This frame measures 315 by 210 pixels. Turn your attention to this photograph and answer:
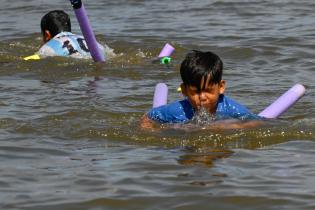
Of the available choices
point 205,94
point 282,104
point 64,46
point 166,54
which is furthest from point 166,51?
point 205,94

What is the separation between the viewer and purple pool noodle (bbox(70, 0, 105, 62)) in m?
9.43

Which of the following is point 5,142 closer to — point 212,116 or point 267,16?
point 212,116

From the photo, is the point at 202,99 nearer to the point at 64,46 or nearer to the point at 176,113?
the point at 176,113

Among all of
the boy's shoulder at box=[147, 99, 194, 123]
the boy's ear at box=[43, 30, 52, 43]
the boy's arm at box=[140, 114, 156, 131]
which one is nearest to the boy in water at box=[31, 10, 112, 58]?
the boy's ear at box=[43, 30, 52, 43]

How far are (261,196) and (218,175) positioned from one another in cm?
54

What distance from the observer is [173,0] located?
54.6 feet

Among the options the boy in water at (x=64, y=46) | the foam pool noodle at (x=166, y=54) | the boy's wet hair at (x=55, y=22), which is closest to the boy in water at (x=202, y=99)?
the foam pool noodle at (x=166, y=54)

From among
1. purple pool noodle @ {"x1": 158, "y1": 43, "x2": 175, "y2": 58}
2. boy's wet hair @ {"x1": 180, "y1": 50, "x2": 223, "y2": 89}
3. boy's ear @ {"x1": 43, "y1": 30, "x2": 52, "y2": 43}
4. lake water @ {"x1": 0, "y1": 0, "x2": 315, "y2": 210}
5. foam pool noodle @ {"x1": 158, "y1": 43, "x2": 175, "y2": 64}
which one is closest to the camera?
lake water @ {"x1": 0, "y1": 0, "x2": 315, "y2": 210}

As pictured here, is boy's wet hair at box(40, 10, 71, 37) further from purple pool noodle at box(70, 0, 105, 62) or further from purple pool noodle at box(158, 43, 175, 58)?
purple pool noodle at box(158, 43, 175, 58)

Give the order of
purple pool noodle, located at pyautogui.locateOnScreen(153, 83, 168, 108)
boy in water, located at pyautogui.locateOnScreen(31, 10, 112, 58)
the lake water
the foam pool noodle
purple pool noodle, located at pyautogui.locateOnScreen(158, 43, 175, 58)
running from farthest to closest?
boy in water, located at pyautogui.locateOnScreen(31, 10, 112, 58)
purple pool noodle, located at pyautogui.locateOnScreen(158, 43, 175, 58)
the foam pool noodle
purple pool noodle, located at pyautogui.locateOnScreen(153, 83, 168, 108)
the lake water

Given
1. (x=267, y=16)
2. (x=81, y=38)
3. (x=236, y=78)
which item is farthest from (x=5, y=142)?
(x=267, y=16)

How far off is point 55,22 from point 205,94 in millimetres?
4847

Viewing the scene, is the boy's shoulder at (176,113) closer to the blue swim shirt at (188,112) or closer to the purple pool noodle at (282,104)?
the blue swim shirt at (188,112)

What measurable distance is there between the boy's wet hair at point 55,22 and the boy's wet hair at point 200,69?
4.71 meters
